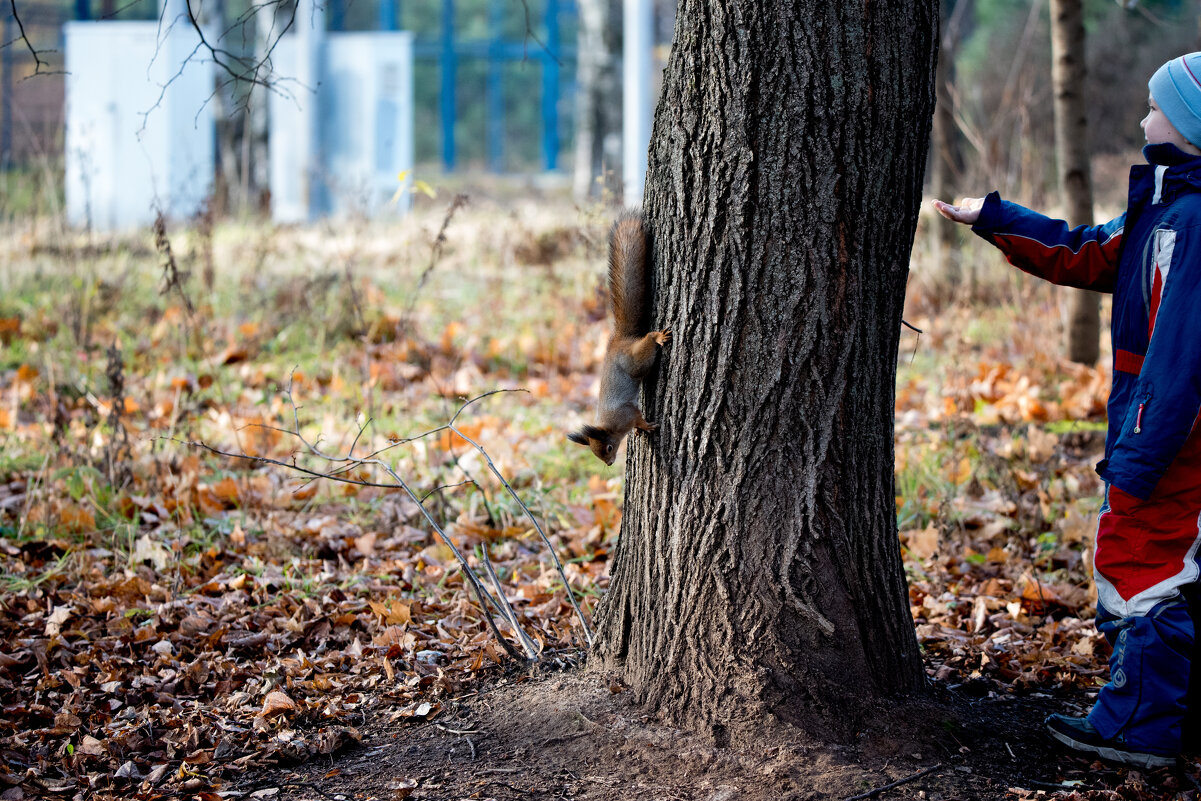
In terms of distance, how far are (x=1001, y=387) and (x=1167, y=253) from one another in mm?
3388

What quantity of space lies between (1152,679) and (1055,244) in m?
1.10

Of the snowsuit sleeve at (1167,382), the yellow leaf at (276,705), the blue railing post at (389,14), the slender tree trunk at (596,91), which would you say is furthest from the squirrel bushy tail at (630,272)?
the blue railing post at (389,14)

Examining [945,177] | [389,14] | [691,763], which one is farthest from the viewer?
[389,14]

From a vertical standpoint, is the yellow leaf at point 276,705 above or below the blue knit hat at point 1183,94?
below

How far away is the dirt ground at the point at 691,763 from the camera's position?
2262mm

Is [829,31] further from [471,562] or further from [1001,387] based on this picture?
[1001,387]

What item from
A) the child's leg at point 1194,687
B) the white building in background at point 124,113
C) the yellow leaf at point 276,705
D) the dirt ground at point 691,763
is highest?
the white building in background at point 124,113

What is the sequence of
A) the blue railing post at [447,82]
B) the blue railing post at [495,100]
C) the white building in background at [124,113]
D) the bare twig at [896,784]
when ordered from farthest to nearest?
the blue railing post at [495,100] → the blue railing post at [447,82] → the white building in background at [124,113] → the bare twig at [896,784]

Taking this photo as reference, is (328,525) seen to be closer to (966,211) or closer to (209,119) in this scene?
(966,211)

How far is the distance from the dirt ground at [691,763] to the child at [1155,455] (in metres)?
0.14

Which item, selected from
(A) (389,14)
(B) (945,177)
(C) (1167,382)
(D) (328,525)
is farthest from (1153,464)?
(A) (389,14)

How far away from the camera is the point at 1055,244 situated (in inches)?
101

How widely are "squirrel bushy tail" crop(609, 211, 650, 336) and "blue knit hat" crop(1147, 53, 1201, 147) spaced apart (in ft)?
4.17

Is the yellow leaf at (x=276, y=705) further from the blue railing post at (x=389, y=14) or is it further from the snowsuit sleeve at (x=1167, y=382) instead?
the blue railing post at (x=389, y=14)
